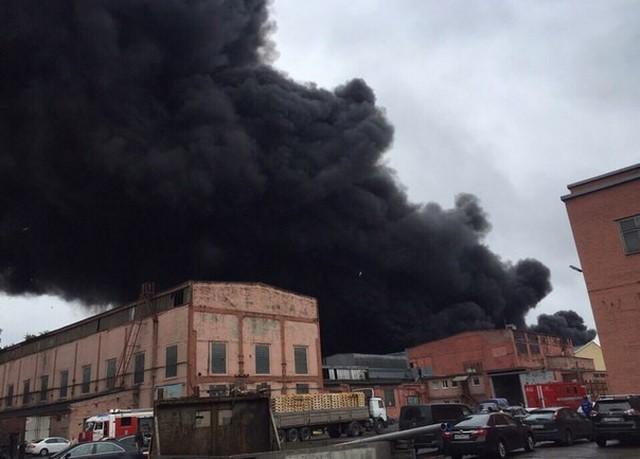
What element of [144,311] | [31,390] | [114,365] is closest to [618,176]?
[144,311]

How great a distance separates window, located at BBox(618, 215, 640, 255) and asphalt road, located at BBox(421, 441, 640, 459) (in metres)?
6.68

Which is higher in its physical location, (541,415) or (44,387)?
(44,387)

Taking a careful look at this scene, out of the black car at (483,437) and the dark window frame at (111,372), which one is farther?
the dark window frame at (111,372)

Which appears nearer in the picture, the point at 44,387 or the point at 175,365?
the point at 175,365

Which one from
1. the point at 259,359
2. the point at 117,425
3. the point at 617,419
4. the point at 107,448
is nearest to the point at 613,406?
the point at 617,419

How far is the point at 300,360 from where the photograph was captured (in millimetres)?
38375

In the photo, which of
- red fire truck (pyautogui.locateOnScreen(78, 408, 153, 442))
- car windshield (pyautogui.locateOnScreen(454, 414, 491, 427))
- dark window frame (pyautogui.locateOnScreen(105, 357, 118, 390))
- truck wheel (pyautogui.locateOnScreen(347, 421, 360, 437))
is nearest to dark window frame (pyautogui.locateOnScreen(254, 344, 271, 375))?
truck wheel (pyautogui.locateOnScreen(347, 421, 360, 437))

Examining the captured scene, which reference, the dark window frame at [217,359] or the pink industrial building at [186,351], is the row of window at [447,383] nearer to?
the pink industrial building at [186,351]

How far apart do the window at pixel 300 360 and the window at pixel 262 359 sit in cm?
250

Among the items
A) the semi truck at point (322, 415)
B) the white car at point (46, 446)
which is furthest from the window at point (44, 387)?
the semi truck at point (322, 415)

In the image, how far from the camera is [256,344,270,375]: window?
3566cm

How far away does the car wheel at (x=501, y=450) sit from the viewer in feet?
43.7

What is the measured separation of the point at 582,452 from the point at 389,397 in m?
34.4

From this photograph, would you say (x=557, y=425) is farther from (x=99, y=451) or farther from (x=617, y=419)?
(x=99, y=451)
